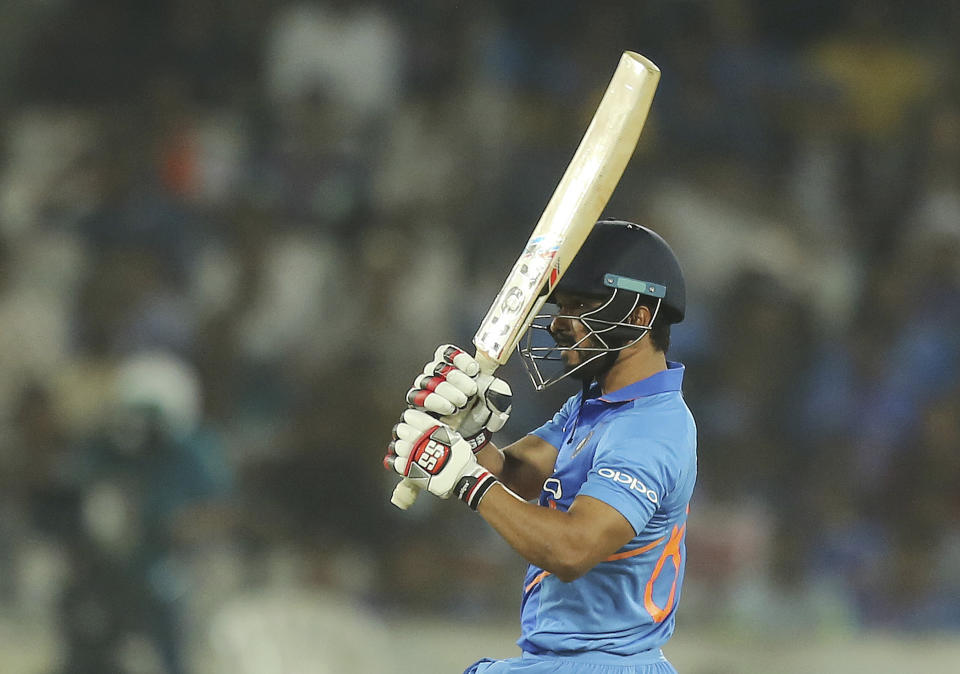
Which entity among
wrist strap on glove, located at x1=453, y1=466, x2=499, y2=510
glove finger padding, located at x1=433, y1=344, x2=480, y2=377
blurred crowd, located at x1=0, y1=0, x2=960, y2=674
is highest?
blurred crowd, located at x1=0, y1=0, x2=960, y2=674

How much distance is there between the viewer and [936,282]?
5715 millimetres

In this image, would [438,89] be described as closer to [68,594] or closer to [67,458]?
[67,458]

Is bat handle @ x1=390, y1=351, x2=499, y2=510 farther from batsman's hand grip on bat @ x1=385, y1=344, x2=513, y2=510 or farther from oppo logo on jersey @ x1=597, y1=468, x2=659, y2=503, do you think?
oppo logo on jersey @ x1=597, y1=468, x2=659, y2=503

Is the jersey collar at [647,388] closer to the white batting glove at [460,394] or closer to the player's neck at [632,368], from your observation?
the player's neck at [632,368]

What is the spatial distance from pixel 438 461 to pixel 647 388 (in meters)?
0.46

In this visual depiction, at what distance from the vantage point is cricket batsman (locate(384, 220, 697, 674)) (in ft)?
6.88

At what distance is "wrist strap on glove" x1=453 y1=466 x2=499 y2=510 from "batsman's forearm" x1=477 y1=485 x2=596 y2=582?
0.04m

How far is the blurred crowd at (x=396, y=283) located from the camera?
5.28m

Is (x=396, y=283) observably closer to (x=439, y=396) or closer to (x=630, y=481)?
(x=439, y=396)

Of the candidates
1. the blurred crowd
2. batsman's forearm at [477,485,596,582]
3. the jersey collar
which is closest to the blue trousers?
batsman's forearm at [477,485,596,582]

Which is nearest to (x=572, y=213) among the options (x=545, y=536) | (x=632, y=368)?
(x=632, y=368)

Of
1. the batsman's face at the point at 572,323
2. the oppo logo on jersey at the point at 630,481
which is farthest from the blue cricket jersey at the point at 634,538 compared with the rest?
the batsman's face at the point at 572,323

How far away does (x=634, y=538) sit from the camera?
2.19m

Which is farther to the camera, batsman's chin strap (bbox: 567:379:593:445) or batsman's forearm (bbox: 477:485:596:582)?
batsman's chin strap (bbox: 567:379:593:445)
